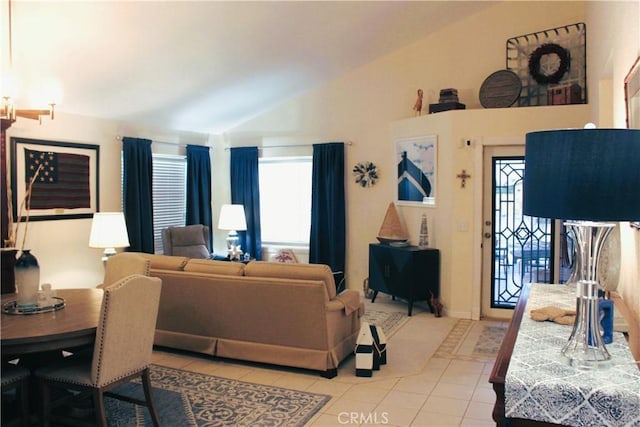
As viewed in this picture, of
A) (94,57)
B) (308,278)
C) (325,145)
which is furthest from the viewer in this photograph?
(325,145)

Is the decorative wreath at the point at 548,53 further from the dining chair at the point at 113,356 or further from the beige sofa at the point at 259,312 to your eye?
the dining chair at the point at 113,356

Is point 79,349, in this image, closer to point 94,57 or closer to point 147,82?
point 94,57

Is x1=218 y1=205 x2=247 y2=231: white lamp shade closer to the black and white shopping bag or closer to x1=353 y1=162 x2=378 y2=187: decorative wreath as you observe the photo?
x1=353 y1=162 x2=378 y2=187: decorative wreath

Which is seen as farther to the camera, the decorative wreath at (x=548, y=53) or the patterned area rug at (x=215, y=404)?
the decorative wreath at (x=548, y=53)

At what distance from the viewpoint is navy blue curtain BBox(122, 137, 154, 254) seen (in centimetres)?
603

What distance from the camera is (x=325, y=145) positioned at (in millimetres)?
7293

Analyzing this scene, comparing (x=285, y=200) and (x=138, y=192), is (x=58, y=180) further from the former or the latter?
(x=285, y=200)

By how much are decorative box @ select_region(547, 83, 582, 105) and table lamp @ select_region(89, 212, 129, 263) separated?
4.80 metres

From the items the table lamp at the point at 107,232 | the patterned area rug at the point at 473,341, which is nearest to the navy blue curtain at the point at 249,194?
the table lamp at the point at 107,232

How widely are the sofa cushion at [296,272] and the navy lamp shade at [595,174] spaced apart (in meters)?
2.53

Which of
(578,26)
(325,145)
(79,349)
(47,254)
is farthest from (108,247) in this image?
(578,26)

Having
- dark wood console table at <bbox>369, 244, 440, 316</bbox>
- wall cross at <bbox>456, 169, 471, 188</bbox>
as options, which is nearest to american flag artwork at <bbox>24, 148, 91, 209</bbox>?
dark wood console table at <bbox>369, 244, 440, 316</bbox>

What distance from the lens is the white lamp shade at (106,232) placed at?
502 centimetres

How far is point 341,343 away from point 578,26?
4.46 m
